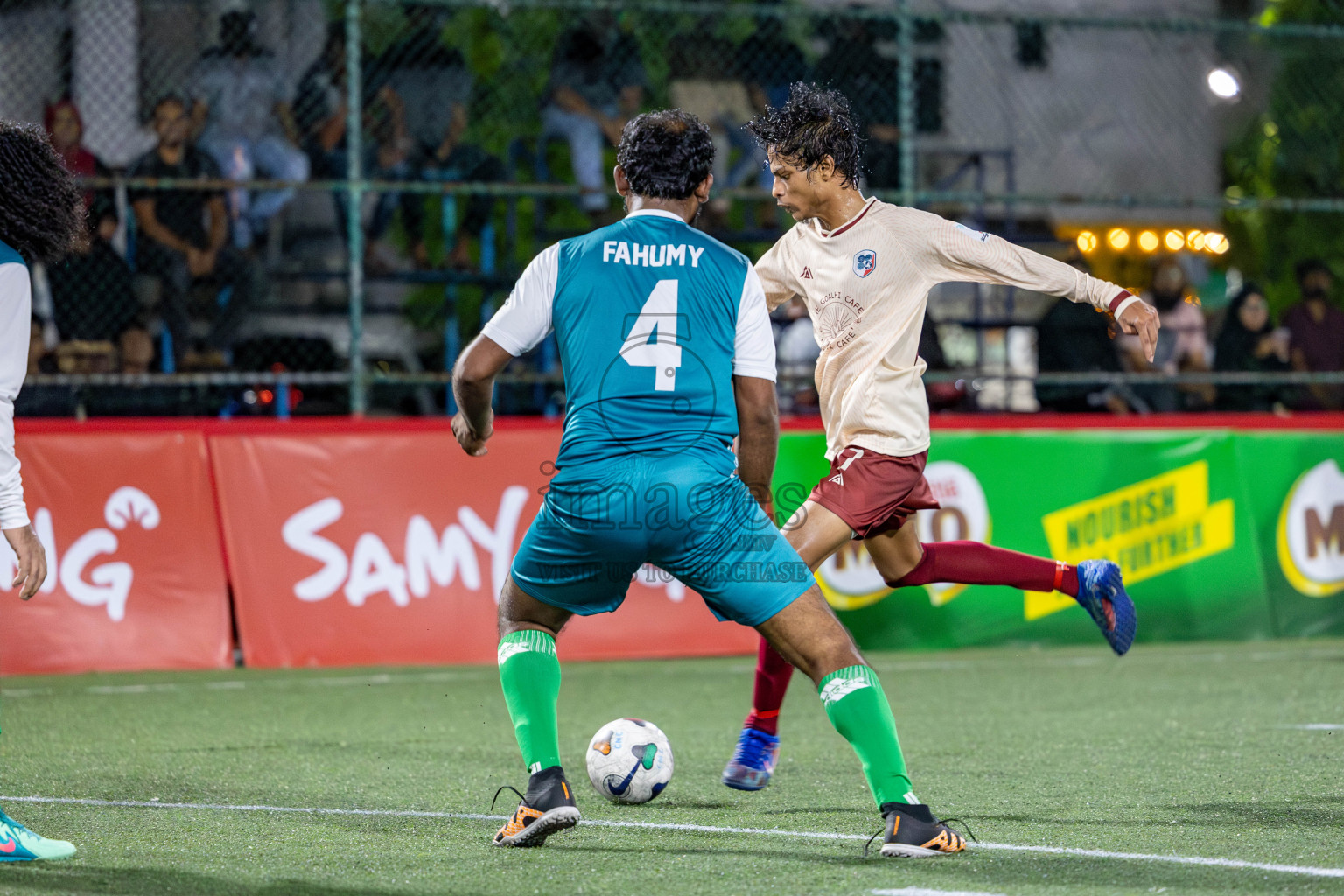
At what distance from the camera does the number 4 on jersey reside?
4.55 m

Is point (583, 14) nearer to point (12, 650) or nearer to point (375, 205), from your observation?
point (375, 205)

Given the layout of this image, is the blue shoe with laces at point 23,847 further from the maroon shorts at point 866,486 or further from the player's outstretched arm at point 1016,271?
the player's outstretched arm at point 1016,271

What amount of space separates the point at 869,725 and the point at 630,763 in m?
1.15

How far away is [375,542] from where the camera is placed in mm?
10023

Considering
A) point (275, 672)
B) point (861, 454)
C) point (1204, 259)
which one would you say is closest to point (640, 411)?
point (861, 454)

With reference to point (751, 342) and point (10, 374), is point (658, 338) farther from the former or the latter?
point (10, 374)

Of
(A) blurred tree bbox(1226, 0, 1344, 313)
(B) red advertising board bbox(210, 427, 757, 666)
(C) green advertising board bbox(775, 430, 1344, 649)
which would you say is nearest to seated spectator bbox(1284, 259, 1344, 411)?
(A) blurred tree bbox(1226, 0, 1344, 313)

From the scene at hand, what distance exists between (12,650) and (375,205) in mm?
4344

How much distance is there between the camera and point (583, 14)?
45.1 feet

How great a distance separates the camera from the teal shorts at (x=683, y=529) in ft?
14.7

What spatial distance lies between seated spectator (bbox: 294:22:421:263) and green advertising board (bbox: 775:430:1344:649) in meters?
4.10

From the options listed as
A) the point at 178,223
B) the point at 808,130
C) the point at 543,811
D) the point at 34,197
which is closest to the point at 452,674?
the point at 178,223

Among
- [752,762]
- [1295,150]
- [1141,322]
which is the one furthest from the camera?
[1295,150]

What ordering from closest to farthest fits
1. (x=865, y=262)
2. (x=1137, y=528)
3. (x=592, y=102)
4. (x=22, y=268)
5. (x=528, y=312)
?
(x=22, y=268) → (x=528, y=312) → (x=865, y=262) → (x=1137, y=528) → (x=592, y=102)
